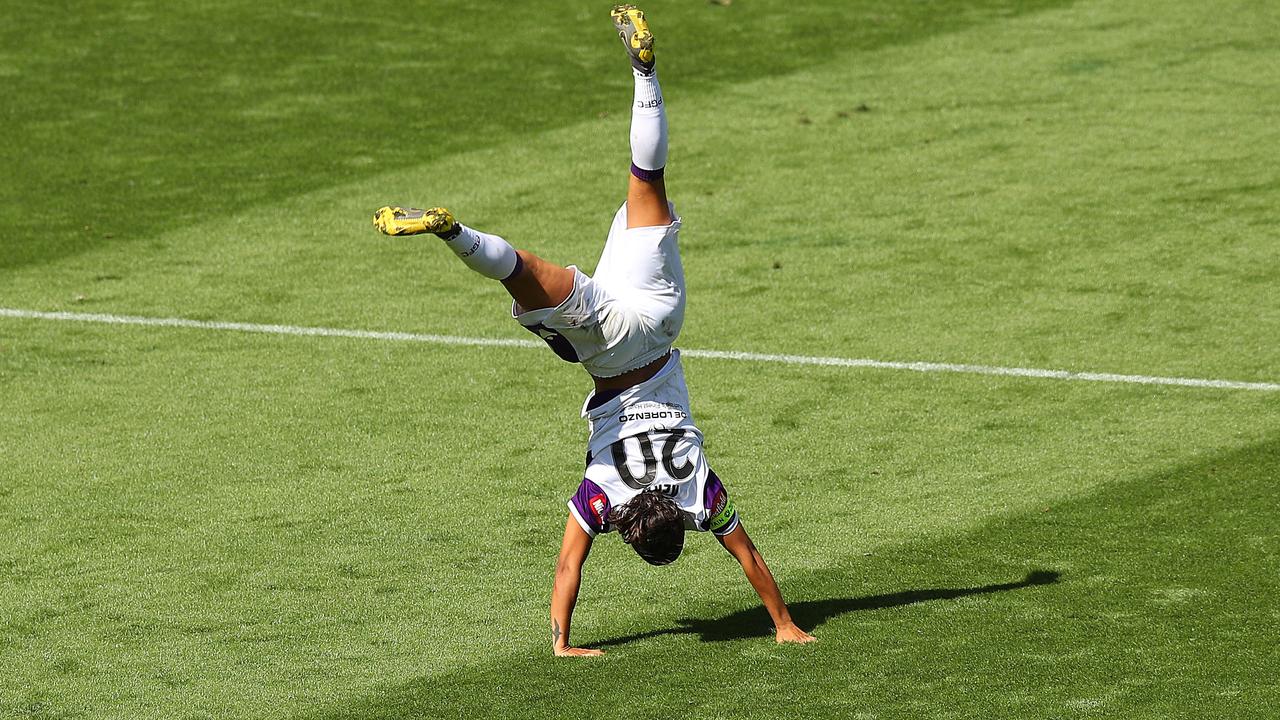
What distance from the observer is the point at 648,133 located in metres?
8.12

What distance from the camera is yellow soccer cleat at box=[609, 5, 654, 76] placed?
815 centimetres

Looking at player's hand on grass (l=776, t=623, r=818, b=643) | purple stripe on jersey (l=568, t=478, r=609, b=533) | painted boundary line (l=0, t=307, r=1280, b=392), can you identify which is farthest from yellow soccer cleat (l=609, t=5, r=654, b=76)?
painted boundary line (l=0, t=307, r=1280, b=392)

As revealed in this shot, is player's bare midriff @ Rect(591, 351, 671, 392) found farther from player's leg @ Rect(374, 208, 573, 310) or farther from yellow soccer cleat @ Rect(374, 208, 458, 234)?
yellow soccer cleat @ Rect(374, 208, 458, 234)

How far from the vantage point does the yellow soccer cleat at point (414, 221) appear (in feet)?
23.4

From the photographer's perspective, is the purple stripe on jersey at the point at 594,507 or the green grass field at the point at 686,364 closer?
the green grass field at the point at 686,364

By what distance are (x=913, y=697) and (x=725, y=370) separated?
16.2 ft

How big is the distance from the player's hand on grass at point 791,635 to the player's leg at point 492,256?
1657mm

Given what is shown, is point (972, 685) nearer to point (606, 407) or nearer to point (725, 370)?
point (606, 407)

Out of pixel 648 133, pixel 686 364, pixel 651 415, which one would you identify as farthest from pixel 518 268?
pixel 686 364

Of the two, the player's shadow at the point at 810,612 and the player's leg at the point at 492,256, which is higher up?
the player's leg at the point at 492,256

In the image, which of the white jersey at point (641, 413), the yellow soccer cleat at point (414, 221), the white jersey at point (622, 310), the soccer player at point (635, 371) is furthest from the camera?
the white jersey at point (641, 413)

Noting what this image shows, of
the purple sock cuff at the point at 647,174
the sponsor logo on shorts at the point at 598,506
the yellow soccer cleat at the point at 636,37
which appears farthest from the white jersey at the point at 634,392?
the yellow soccer cleat at the point at 636,37

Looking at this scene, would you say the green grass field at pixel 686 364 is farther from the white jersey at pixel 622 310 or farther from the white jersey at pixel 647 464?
the white jersey at pixel 622 310

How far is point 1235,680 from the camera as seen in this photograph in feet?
22.6
